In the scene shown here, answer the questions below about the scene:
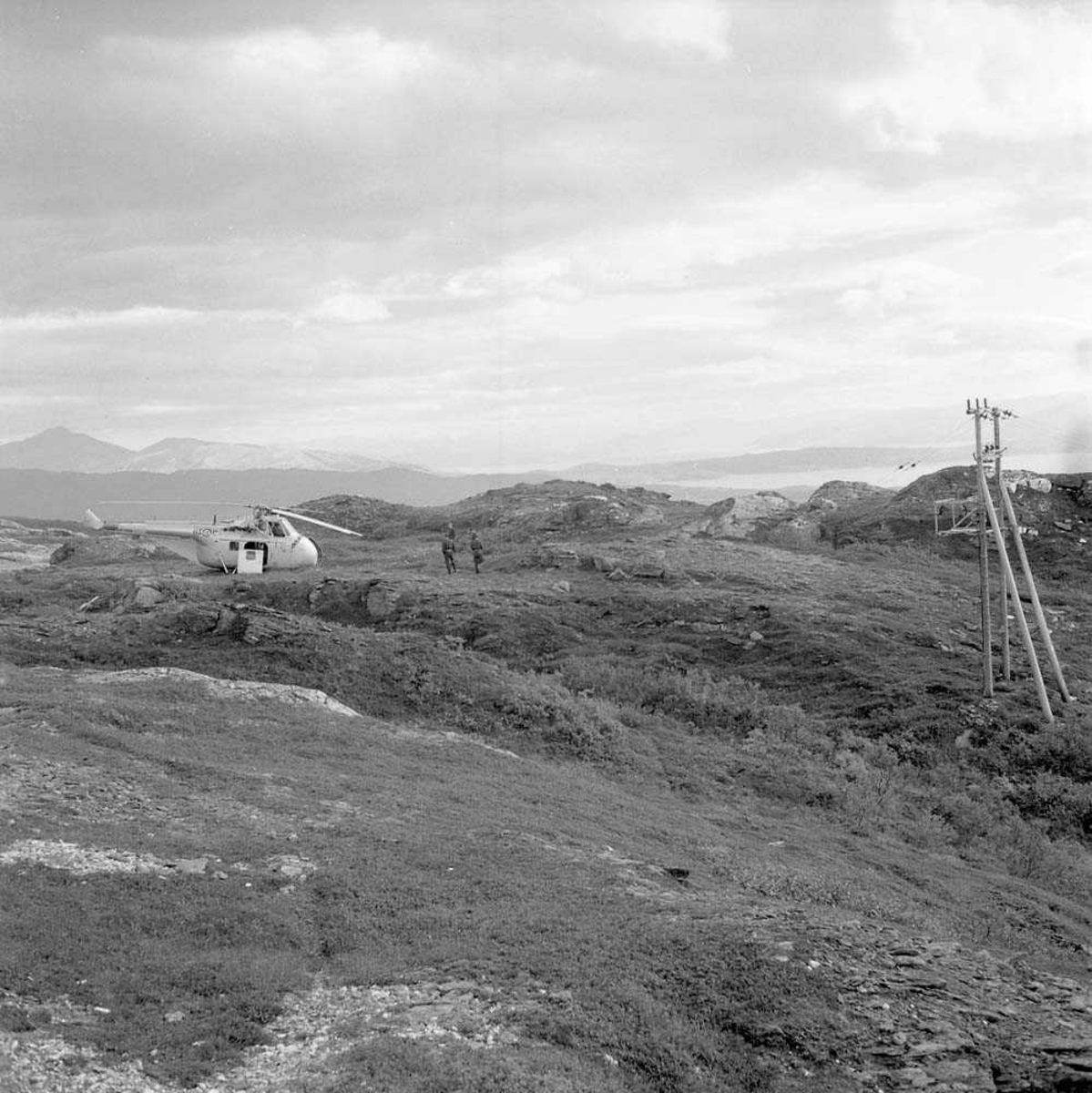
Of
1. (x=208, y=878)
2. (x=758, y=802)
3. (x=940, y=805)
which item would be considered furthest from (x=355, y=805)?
(x=940, y=805)

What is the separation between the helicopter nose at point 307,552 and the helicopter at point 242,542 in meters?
0.04

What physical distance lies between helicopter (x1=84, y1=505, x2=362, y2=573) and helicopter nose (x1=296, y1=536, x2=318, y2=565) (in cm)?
4

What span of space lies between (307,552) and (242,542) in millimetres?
3082

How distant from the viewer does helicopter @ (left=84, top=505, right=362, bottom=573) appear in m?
47.2

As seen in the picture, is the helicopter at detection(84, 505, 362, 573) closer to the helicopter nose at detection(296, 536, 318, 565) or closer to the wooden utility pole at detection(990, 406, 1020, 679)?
the helicopter nose at detection(296, 536, 318, 565)

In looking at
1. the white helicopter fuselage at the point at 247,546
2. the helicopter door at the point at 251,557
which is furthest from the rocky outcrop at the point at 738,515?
the helicopter door at the point at 251,557

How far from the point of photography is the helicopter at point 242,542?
47.2m

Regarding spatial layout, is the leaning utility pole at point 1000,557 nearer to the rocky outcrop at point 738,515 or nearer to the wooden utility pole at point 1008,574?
the wooden utility pole at point 1008,574

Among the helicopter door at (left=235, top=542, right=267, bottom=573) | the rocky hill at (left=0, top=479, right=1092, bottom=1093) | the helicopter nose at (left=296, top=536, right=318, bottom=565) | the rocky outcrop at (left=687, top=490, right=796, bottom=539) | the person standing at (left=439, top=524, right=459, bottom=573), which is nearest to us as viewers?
the rocky hill at (left=0, top=479, right=1092, bottom=1093)

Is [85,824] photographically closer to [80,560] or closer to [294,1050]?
[294,1050]

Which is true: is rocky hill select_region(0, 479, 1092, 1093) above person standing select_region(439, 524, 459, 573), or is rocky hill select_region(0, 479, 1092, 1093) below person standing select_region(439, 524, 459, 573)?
below

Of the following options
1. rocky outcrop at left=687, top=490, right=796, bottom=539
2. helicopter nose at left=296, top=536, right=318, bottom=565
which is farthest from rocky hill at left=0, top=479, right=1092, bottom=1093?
rocky outcrop at left=687, top=490, right=796, bottom=539

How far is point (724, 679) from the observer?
34625 millimetres

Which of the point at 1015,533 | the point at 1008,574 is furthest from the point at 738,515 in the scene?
the point at 1008,574
